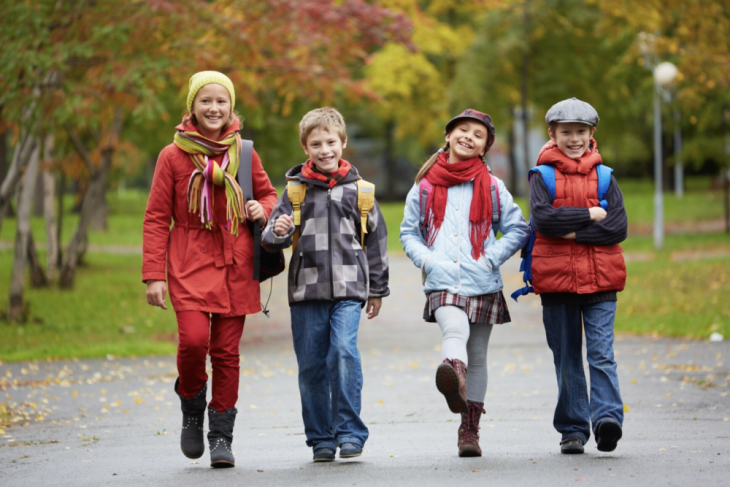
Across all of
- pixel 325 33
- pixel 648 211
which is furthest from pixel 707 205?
pixel 325 33

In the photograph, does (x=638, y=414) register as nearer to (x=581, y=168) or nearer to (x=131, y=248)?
(x=581, y=168)

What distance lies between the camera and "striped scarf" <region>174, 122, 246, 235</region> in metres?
5.32

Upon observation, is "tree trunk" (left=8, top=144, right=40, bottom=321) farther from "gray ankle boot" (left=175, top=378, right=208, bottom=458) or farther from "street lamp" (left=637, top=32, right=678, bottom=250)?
"street lamp" (left=637, top=32, right=678, bottom=250)

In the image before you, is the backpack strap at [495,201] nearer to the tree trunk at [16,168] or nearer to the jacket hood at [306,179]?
the jacket hood at [306,179]

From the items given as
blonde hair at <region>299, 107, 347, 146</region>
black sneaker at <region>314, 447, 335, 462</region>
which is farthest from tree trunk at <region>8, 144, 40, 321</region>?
black sneaker at <region>314, 447, 335, 462</region>

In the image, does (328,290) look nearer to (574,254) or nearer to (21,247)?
(574,254)

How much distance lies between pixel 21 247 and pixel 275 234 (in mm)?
9214

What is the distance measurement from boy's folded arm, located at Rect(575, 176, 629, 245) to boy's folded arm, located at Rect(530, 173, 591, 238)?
0.13 feet

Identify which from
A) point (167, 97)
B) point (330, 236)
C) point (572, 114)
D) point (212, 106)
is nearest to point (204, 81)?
point (212, 106)

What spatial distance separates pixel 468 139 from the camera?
5.49m

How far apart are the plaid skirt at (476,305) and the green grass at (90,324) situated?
675 cm

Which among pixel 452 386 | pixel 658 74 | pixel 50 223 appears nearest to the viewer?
pixel 452 386

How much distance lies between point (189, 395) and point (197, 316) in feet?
1.54

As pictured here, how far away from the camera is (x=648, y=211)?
31766 mm
